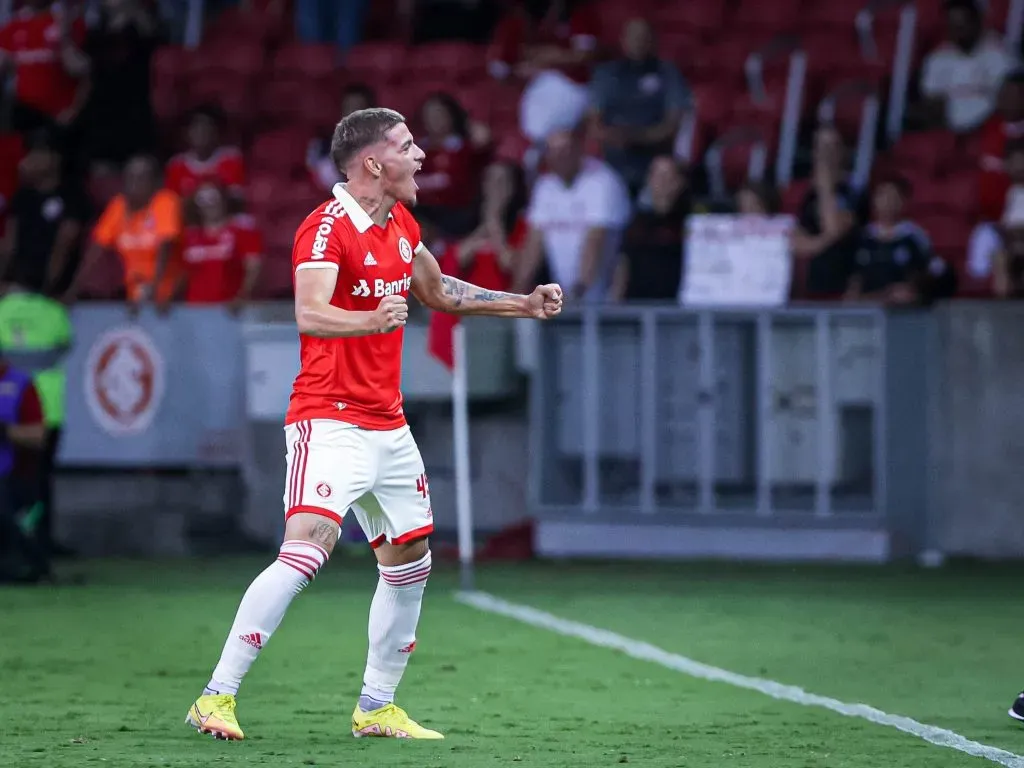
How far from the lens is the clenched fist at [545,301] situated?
678 cm

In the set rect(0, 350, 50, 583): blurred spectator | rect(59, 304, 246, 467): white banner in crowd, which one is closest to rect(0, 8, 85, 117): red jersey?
rect(59, 304, 246, 467): white banner in crowd

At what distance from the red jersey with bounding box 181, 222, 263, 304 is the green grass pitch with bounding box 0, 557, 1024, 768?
2.13 metres

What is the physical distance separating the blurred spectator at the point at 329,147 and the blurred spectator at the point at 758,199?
10.3 ft

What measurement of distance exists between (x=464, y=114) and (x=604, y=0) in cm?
289

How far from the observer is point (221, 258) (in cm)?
1508

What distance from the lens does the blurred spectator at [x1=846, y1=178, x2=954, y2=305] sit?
46.0 ft

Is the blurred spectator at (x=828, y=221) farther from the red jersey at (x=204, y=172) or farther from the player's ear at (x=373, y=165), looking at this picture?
the player's ear at (x=373, y=165)

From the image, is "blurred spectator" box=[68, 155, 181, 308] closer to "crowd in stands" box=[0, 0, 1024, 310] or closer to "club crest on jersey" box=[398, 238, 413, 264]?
"crowd in stands" box=[0, 0, 1024, 310]

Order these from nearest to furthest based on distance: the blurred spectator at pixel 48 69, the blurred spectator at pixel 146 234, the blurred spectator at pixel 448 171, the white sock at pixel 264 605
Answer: the white sock at pixel 264 605, the blurred spectator at pixel 146 234, the blurred spectator at pixel 448 171, the blurred spectator at pixel 48 69

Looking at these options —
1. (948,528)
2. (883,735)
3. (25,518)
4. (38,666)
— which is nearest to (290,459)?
(883,735)

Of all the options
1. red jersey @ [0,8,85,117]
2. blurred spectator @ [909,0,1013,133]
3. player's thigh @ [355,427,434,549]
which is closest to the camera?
player's thigh @ [355,427,434,549]

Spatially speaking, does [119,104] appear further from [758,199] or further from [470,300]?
[470,300]

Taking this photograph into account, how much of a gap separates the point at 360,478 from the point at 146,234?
8.98 meters

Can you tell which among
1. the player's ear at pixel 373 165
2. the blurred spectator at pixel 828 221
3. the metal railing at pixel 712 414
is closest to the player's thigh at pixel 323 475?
the player's ear at pixel 373 165
